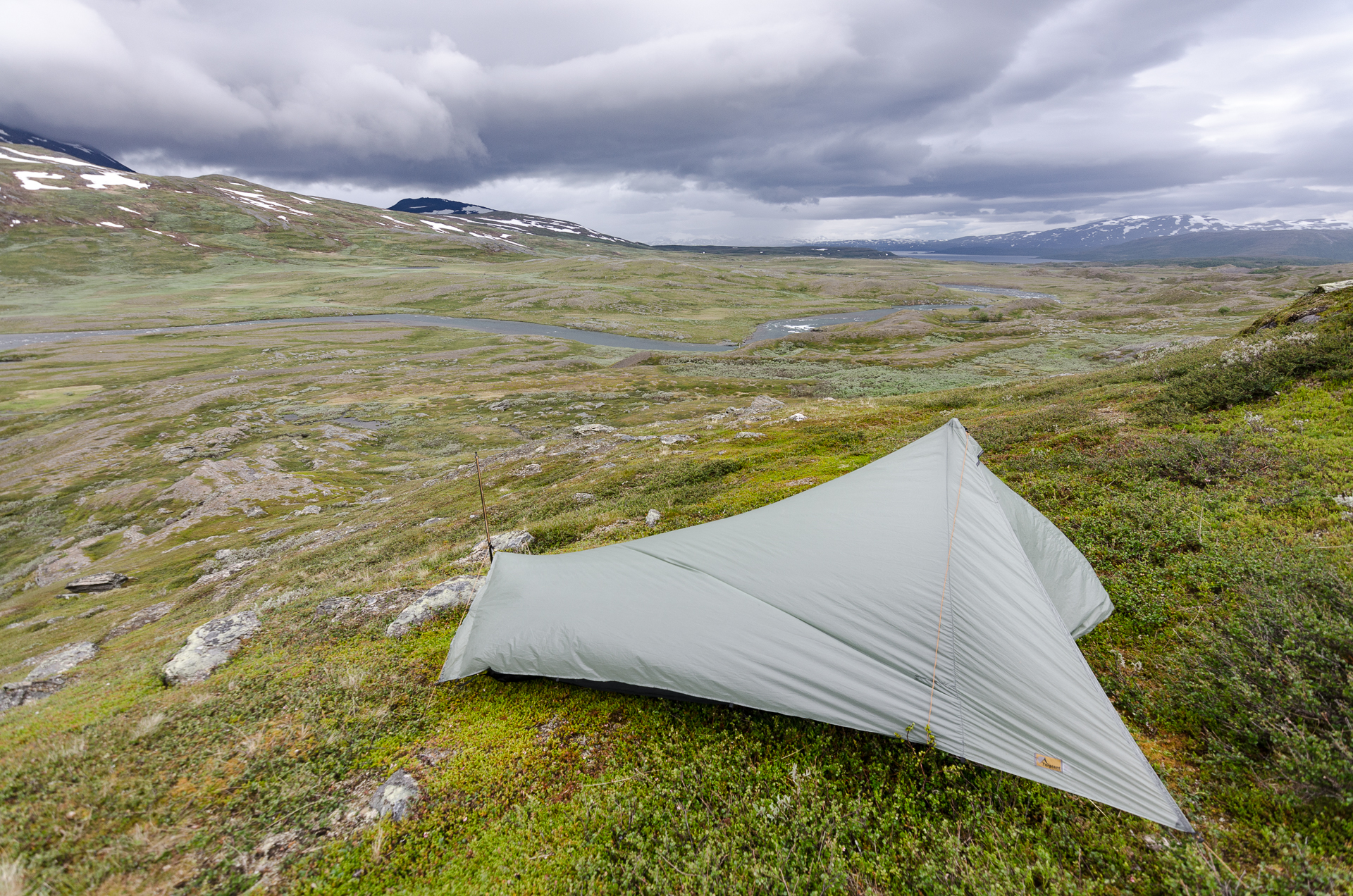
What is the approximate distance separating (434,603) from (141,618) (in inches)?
722

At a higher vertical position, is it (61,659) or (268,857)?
(268,857)

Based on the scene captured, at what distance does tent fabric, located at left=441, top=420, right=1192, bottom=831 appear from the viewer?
5.72 metres

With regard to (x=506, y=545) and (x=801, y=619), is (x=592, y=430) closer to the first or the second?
(x=506, y=545)

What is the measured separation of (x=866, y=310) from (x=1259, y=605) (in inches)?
5727

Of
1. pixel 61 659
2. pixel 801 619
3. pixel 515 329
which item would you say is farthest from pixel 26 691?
pixel 515 329

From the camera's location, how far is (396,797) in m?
6.25

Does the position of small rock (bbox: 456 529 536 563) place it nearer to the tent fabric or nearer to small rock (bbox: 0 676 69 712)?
the tent fabric

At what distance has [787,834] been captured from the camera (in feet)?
17.7

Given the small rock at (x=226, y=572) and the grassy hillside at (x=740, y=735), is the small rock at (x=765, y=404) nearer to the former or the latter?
the grassy hillside at (x=740, y=735)

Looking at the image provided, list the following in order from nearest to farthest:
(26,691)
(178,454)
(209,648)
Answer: (209,648) < (26,691) < (178,454)

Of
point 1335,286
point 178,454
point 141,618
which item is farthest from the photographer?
point 178,454

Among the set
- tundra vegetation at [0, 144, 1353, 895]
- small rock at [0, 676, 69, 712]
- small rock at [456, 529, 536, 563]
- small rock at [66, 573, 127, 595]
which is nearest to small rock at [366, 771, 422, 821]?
tundra vegetation at [0, 144, 1353, 895]

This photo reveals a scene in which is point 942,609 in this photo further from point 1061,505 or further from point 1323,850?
point 1061,505

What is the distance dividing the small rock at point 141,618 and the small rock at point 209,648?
11.6m
